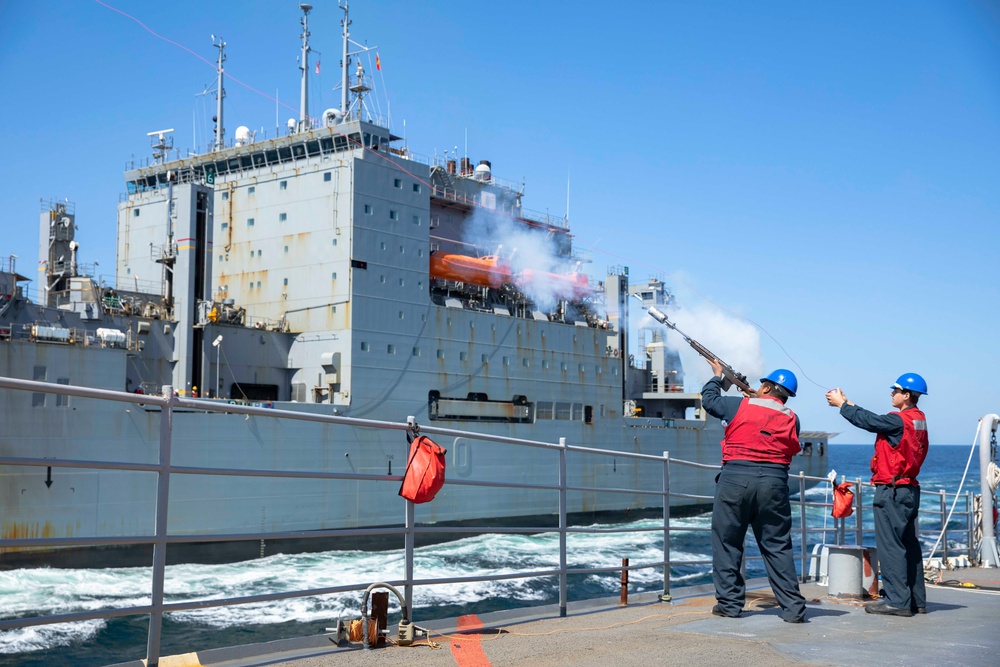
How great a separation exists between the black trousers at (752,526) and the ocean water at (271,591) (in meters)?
3.45

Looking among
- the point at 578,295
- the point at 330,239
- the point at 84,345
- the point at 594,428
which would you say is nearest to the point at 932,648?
the point at 84,345

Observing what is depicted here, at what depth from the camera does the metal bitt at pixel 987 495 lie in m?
9.53

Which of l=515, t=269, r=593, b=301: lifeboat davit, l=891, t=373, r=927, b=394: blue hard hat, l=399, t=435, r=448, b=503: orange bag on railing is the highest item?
l=515, t=269, r=593, b=301: lifeboat davit

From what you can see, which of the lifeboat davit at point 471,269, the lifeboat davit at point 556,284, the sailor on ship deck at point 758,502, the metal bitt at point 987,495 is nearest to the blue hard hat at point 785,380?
the sailor on ship deck at point 758,502

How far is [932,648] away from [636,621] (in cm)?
142

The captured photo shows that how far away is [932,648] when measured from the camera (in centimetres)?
389

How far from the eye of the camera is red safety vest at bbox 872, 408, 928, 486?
5.14 meters

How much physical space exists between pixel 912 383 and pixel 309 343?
57.0 ft

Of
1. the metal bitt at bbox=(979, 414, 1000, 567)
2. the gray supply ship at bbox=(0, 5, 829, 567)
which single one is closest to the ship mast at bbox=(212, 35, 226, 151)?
the gray supply ship at bbox=(0, 5, 829, 567)

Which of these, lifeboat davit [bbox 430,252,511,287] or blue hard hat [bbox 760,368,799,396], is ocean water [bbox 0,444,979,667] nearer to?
blue hard hat [bbox 760,368,799,396]

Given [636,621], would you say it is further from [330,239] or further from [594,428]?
[594,428]

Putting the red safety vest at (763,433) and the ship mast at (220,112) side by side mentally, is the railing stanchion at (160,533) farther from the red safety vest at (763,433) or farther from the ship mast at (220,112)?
the ship mast at (220,112)

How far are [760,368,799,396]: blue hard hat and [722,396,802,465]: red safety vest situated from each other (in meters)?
0.15

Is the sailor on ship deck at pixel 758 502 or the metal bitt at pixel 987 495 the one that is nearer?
the sailor on ship deck at pixel 758 502
